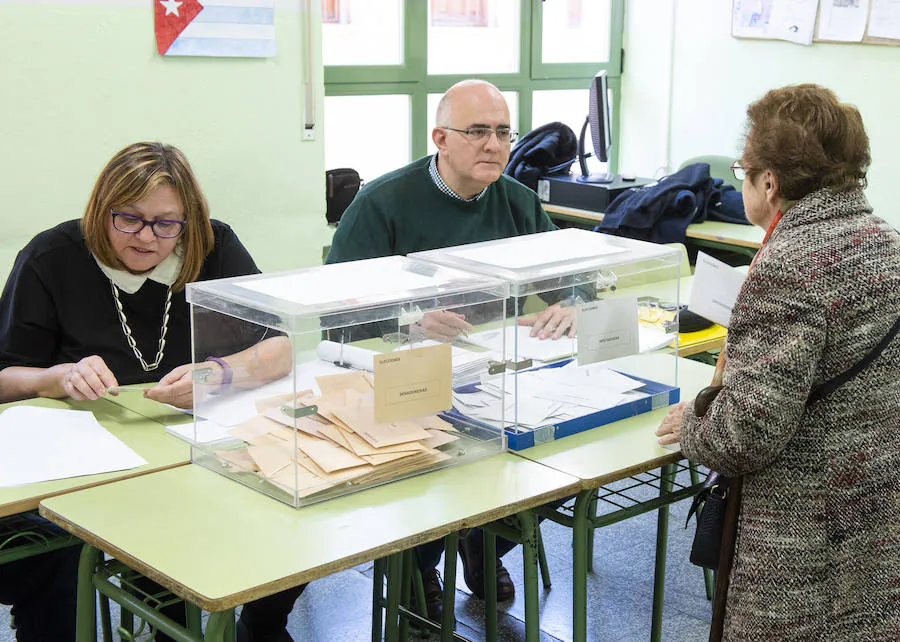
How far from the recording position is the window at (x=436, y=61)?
196 inches

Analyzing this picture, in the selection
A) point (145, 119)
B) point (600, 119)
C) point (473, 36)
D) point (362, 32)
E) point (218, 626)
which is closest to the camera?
point (218, 626)

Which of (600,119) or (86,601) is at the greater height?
(600,119)

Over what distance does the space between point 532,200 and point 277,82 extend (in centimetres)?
137

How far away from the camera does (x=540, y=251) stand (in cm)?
224

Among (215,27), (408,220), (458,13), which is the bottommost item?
(408,220)

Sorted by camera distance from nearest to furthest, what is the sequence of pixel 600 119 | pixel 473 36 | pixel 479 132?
pixel 479 132 → pixel 600 119 → pixel 473 36

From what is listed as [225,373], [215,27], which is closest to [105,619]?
[225,373]

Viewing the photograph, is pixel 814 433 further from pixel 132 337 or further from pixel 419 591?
pixel 132 337

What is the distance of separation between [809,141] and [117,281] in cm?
149

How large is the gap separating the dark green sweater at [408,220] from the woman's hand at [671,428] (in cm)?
104

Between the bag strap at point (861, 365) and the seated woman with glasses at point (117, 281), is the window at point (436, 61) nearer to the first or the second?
the seated woman with glasses at point (117, 281)

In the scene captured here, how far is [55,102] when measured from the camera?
3.46 meters

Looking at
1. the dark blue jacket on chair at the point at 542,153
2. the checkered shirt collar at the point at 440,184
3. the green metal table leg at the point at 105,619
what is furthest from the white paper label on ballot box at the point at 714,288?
the dark blue jacket on chair at the point at 542,153

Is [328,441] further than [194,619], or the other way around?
[328,441]
